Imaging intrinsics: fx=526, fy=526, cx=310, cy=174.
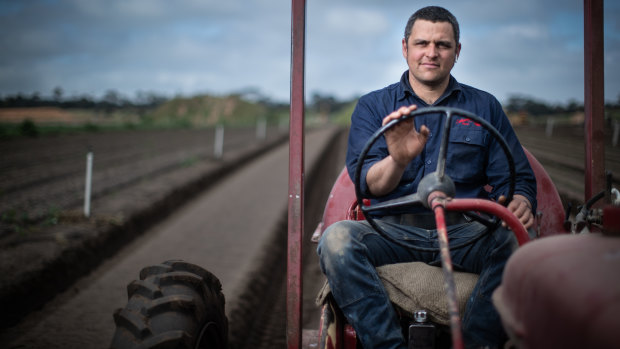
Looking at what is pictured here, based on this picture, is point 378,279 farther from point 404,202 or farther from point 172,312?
point 172,312

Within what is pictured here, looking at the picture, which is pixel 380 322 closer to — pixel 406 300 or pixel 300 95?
pixel 406 300

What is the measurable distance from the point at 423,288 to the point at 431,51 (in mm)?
1096

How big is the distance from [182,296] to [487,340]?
4.27ft

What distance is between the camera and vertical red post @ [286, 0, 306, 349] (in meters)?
2.37

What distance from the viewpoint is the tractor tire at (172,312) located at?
7.07 feet

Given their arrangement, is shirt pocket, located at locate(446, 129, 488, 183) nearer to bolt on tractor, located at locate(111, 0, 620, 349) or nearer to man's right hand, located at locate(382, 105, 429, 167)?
bolt on tractor, located at locate(111, 0, 620, 349)

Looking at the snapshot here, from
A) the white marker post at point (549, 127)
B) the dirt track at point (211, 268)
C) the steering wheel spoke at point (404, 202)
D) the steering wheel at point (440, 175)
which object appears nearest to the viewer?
the steering wheel at point (440, 175)

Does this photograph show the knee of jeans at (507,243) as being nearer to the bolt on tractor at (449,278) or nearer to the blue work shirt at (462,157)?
the bolt on tractor at (449,278)

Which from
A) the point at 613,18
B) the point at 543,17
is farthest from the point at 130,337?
the point at 613,18

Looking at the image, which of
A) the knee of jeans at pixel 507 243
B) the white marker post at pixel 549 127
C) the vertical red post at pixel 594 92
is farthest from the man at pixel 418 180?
the white marker post at pixel 549 127

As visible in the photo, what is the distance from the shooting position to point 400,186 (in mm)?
2492

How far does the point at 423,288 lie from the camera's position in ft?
7.31

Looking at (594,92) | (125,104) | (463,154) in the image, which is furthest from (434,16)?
(125,104)

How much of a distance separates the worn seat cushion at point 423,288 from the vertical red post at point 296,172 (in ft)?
1.26
